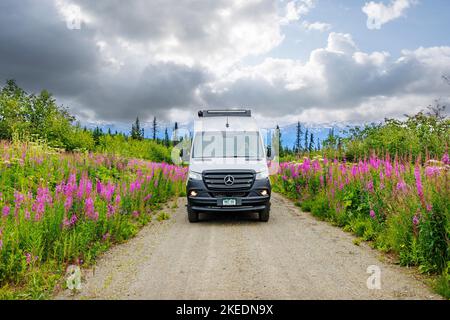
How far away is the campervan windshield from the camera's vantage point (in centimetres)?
1085

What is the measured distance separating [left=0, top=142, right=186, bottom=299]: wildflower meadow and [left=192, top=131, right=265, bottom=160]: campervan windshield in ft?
7.19

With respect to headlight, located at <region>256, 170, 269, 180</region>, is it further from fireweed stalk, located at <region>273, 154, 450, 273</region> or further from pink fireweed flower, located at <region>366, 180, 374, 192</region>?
pink fireweed flower, located at <region>366, 180, 374, 192</region>

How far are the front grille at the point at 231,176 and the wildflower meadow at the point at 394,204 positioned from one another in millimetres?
2466

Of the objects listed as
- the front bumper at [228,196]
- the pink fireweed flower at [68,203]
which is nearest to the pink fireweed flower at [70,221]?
the pink fireweed flower at [68,203]

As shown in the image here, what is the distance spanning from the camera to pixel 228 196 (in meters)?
9.93

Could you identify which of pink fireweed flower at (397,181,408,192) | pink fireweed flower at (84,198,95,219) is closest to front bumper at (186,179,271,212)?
pink fireweed flower at (84,198,95,219)

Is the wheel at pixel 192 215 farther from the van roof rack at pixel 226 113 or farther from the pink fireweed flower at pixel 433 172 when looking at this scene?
the pink fireweed flower at pixel 433 172

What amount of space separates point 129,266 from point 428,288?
176 inches

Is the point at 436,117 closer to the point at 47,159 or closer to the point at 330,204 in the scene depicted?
the point at 330,204

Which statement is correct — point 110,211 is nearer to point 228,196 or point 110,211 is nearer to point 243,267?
point 228,196

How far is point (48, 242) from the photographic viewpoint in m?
6.14

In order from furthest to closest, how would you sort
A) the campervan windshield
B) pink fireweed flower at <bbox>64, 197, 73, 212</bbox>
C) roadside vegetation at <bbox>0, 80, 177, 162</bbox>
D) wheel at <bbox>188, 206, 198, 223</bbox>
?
roadside vegetation at <bbox>0, 80, 177, 162</bbox> → the campervan windshield → wheel at <bbox>188, 206, 198, 223</bbox> → pink fireweed flower at <bbox>64, 197, 73, 212</bbox>

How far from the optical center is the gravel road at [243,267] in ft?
16.4
